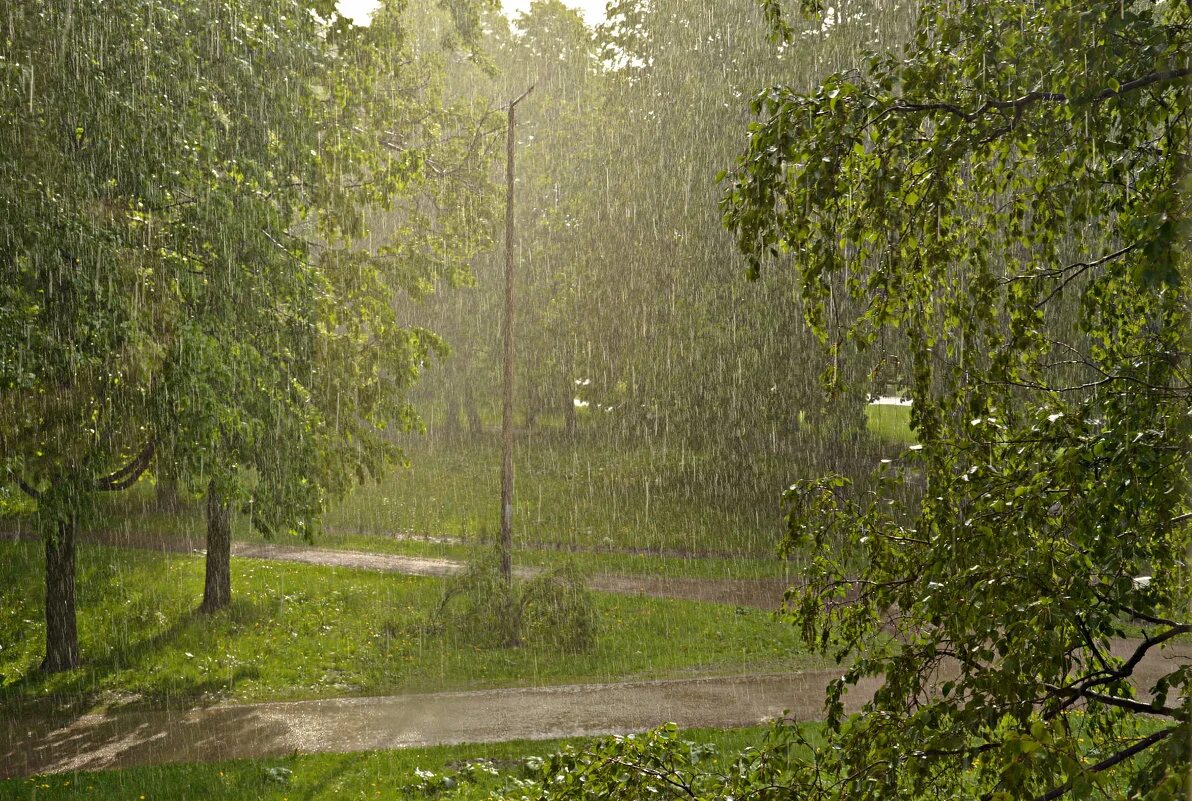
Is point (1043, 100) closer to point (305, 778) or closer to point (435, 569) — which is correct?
point (305, 778)

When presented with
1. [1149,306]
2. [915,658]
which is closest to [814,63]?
[1149,306]

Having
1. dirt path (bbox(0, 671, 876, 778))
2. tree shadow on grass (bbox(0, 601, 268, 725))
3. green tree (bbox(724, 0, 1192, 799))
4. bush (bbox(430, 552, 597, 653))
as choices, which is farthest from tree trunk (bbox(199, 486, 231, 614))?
green tree (bbox(724, 0, 1192, 799))

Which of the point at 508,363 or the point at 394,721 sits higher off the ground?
the point at 508,363

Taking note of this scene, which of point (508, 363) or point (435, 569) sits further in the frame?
point (435, 569)

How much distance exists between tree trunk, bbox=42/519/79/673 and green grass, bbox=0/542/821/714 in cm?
28

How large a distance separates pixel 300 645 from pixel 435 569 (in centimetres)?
558

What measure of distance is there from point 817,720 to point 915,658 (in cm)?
919

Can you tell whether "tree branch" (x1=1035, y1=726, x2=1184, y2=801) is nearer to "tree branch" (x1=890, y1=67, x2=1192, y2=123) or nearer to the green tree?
the green tree

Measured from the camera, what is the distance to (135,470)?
13562 millimetres

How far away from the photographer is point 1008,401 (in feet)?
12.8

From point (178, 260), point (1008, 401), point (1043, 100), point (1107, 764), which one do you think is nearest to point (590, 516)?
point (178, 260)

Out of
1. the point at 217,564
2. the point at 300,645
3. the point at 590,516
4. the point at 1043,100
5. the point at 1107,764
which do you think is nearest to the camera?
the point at 1107,764

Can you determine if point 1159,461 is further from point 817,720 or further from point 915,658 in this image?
point 817,720

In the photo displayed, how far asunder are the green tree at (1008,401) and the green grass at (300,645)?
1074 cm
